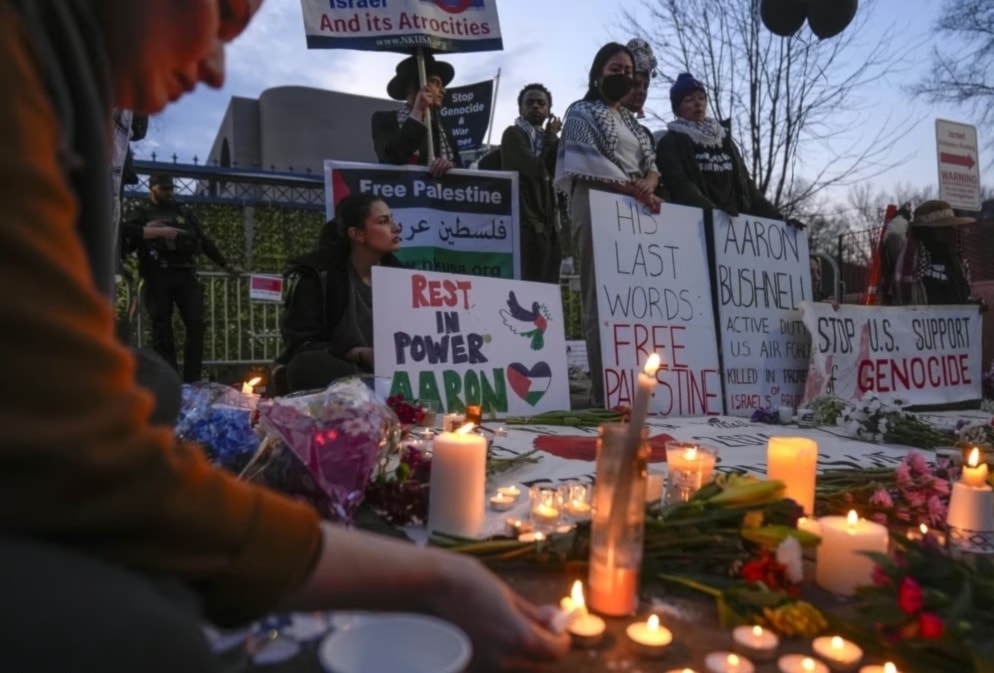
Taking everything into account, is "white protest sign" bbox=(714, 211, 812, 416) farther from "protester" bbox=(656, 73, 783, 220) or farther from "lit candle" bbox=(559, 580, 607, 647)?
"lit candle" bbox=(559, 580, 607, 647)

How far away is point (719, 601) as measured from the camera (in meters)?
1.36

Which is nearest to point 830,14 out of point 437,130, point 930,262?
point 930,262

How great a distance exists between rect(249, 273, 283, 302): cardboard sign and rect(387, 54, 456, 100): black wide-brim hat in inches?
135

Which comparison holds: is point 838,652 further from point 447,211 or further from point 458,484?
point 447,211

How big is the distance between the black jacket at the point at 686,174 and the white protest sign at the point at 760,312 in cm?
24

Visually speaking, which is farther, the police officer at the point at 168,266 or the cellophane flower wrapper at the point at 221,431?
the police officer at the point at 168,266

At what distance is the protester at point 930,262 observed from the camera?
19.9ft

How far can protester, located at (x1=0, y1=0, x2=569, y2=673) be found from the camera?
1.81 feet

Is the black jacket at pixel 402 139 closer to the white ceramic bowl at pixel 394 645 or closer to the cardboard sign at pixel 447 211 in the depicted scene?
the cardboard sign at pixel 447 211

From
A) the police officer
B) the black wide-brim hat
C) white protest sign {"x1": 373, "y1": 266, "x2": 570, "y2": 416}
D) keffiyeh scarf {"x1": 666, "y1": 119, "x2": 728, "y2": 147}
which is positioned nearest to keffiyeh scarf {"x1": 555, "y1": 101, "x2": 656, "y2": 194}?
keffiyeh scarf {"x1": 666, "y1": 119, "x2": 728, "y2": 147}

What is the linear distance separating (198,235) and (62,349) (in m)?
6.22

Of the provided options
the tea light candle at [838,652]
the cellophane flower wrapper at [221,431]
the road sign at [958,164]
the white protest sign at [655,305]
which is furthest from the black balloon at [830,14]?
the tea light candle at [838,652]

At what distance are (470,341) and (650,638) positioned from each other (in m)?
2.59

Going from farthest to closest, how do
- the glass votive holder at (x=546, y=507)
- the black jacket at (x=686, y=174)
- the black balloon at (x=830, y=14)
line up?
the black balloon at (x=830, y=14) → the black jacket at (x=686, y=174) → the glass votive holder at (x=546, y=507)
